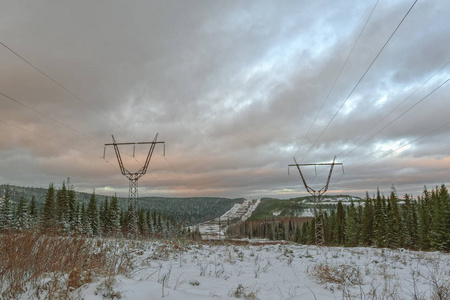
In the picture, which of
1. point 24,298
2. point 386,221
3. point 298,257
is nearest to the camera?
point 24,298

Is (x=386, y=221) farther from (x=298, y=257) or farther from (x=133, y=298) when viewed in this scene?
(x=133, y=298)

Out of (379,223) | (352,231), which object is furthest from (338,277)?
(352,231)

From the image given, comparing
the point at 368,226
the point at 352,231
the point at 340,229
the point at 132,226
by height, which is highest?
the point at 132,226

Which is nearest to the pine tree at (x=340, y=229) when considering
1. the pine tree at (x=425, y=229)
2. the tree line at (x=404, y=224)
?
the tree line at (x=404, y=224)

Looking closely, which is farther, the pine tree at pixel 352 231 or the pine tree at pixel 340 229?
the pine tree at pixel 340 229

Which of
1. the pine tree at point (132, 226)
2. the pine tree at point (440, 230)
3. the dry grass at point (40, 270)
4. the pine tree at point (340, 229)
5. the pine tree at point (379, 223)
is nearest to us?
the dry grass at point (40, 270)

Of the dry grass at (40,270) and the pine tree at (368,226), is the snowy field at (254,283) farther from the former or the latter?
the pine tree at (368,226)

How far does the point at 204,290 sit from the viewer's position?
5609 mm

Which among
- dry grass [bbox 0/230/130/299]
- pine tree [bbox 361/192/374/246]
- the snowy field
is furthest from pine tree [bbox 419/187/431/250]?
dry grass [bbox 0/230/130/299]

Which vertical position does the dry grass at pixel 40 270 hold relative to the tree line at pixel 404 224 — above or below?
above

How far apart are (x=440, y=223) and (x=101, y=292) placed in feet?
194

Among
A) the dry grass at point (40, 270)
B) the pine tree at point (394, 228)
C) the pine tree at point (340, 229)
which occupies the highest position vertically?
the dry grass at point (40, 270)

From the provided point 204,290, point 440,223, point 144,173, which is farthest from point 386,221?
point 204,290

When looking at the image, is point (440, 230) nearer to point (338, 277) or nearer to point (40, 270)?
point (338, 277)
